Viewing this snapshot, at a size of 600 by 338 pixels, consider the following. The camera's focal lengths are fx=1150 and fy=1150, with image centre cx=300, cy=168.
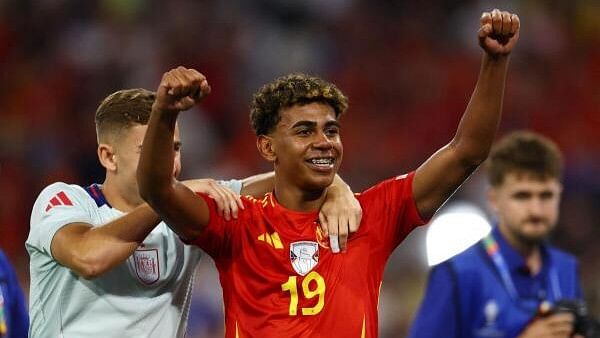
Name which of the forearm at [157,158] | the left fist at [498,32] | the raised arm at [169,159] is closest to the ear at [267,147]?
the raised arm at [169,159]

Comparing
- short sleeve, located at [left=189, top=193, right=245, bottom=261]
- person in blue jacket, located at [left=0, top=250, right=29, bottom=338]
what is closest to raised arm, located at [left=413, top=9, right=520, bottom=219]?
short sleeve, located at [left=189, top=193, right=245, bottom=261]

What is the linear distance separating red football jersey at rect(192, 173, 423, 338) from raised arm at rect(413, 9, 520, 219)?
0.54ft

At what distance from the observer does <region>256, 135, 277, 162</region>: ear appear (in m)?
3.89

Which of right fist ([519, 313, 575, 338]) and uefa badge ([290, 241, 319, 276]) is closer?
uefa badge ([290, 241, 319, 276])

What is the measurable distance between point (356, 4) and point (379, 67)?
2.87 ft

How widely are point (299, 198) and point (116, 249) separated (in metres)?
0.63

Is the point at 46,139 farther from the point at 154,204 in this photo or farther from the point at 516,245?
the point at 154,204

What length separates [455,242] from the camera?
554cm

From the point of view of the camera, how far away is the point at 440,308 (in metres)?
4.38

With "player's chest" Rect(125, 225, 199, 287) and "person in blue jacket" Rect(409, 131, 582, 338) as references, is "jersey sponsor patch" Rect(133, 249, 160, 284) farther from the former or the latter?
"person in blue jacket" Rect(409, 131, 582, 338)

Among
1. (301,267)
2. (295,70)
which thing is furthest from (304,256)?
(295,70)

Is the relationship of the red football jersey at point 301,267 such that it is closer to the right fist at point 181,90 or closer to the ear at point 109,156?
the right fist at point 181,90

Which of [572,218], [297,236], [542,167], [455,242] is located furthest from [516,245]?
[572,218]

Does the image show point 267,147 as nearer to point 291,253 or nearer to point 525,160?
point 291,253
